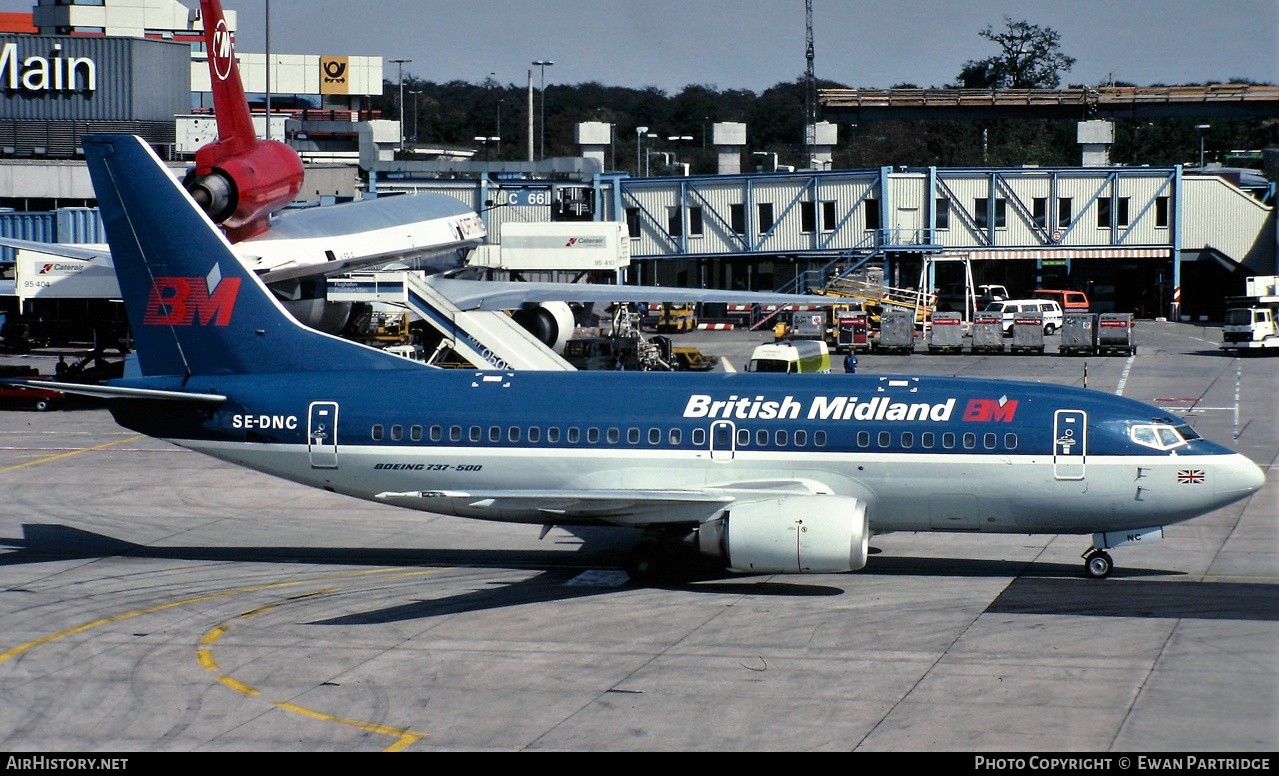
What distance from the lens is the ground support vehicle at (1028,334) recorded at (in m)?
71.2

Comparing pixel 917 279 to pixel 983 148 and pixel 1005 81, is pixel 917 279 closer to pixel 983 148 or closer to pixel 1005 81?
pixel 983 148

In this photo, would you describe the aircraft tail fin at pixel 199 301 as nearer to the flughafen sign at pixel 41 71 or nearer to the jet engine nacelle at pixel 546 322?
the jet engine nacelle at pixel 546 322

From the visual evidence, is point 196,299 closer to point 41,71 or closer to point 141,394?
point 141,394

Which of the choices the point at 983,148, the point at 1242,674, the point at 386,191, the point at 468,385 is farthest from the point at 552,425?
the point at 983,148

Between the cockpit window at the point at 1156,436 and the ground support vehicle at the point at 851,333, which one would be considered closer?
the cockpit window at the point at 1156,436

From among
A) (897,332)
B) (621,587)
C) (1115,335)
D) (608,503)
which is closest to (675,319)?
(897,332)

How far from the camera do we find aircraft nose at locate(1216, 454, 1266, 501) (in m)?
25.5

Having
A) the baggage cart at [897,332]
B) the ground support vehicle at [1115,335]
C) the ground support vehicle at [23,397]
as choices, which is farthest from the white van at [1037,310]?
the ground support vehicle at [23,397]

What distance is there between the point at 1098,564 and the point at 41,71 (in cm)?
8499

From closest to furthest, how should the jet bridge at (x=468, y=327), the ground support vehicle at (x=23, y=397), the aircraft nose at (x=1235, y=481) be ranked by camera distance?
the aircraft nose at (x=1235, y=481), the jet bridge at (x=468, y=327), the ground support vehicle at (x=23, y=397)

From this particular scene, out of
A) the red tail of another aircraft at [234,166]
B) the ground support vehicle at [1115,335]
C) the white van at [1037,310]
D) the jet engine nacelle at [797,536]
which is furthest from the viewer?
the white van at [1037,310]

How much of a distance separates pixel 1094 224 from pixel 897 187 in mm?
14879

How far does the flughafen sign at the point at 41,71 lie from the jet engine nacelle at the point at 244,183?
126 feet
